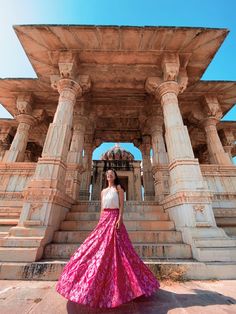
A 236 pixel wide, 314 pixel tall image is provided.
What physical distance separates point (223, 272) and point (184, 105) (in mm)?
7769

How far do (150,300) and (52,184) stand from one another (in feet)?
11.1

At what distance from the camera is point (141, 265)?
2490mm

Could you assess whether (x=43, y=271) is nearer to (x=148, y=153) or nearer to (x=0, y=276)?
(x=0, y=276)

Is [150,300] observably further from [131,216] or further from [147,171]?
[147,171]

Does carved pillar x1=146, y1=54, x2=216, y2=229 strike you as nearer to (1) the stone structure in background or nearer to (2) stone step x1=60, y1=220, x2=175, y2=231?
(1) the stone structure in background

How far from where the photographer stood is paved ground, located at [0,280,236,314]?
6.53 ft

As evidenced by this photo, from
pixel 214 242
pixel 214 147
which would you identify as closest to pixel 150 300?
pixel 214 242

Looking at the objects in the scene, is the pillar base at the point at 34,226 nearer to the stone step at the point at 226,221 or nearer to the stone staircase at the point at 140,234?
the stone staircase at the point at 140,234

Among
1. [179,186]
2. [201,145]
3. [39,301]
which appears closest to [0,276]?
[39,301]

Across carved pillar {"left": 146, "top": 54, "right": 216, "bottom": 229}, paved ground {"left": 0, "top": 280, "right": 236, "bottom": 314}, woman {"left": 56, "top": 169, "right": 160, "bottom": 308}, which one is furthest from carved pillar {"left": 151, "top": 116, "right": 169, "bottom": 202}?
woman {"left": 56, "top": 169, "right": 160, "bottom": 308}

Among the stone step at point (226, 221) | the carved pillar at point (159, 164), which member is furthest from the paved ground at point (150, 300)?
the carved pillar at point (159, 164)

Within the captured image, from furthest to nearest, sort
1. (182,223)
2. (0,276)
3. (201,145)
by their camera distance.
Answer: (201,145) < (182,223) < (0,276)

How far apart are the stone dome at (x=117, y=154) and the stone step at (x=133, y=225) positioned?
1124 centimetres

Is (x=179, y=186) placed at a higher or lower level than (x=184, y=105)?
lower
